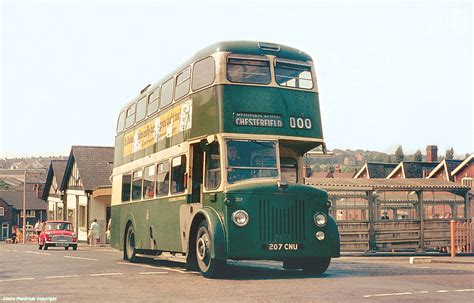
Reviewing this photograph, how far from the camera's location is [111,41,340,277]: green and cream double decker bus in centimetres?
1416

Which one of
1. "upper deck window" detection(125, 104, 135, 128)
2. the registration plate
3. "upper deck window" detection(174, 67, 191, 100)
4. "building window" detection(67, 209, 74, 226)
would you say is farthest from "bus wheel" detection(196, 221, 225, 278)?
"building window" detection(67, 209, 74, 226)

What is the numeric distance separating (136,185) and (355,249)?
982 cm

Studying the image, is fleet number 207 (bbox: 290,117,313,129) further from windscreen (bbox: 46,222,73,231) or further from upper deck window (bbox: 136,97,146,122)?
windscreen (bbox: 46,222,73,231)

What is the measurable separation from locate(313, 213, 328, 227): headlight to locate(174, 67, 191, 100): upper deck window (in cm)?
403

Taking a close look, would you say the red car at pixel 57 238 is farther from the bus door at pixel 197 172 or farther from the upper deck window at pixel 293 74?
the upper deck window at pixel 293 74

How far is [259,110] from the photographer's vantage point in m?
14.8

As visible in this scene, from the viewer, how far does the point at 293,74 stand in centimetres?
1541

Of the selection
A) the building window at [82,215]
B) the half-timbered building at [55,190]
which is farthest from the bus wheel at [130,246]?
the half-timbered building at [55,190]

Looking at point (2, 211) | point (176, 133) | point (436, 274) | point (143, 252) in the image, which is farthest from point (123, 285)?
point (2, 211)

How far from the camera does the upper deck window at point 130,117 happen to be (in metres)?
22.1

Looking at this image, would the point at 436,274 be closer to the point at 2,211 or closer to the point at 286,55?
the point at 286,55

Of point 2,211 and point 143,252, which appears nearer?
point 143,252

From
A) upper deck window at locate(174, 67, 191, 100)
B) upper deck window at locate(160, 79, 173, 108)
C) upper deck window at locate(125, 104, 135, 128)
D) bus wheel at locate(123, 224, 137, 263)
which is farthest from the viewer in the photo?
upper deck window at locate(125, 104, 135, 128)

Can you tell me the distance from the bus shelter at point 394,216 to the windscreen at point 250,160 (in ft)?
41.4
